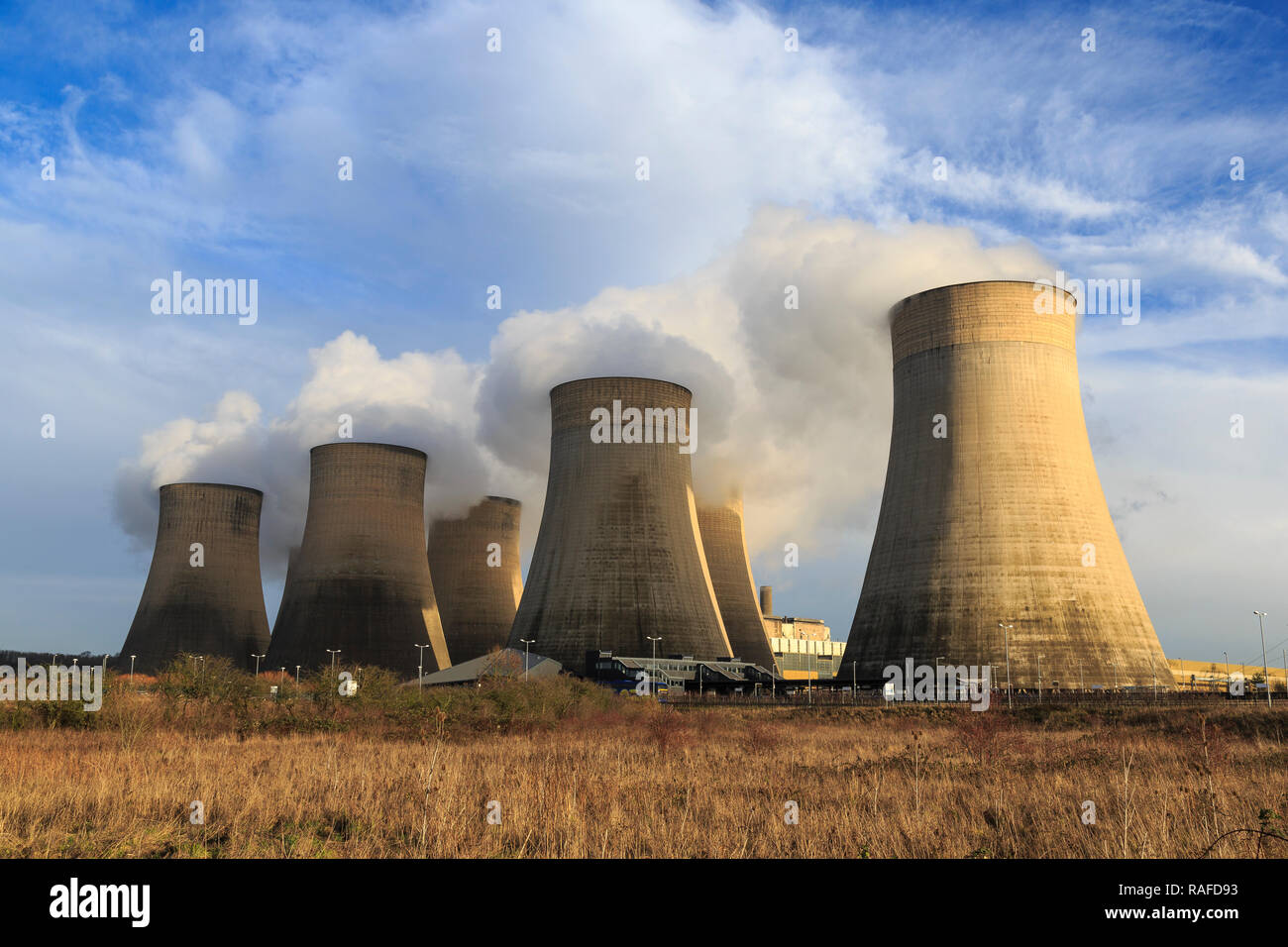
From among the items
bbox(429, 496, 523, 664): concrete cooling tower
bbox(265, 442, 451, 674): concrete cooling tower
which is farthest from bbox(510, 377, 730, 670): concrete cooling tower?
bbox(429, 496, 523, 664): concrete cooling tower

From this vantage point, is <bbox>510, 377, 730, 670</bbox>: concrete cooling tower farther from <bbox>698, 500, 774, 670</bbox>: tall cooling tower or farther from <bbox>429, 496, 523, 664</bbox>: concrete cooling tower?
<bbox>429, 496, 523, 664</bbox>: concrete cooling tower

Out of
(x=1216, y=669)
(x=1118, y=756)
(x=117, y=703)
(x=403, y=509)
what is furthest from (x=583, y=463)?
(x=1216, y=669)

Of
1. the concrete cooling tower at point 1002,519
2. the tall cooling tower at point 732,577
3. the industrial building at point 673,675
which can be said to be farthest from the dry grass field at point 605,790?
the tall cooling tower at point 732,577

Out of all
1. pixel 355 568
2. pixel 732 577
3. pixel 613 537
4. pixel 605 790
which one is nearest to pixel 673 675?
pixel 613 537

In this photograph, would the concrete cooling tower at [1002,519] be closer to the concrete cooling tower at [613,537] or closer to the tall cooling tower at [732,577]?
the concrete cooling tower at [613,537]

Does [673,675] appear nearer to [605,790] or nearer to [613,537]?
[613,537]

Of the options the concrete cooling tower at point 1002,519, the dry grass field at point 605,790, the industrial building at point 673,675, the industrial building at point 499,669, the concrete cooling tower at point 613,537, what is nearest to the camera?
the dry grass field at point 605,790
